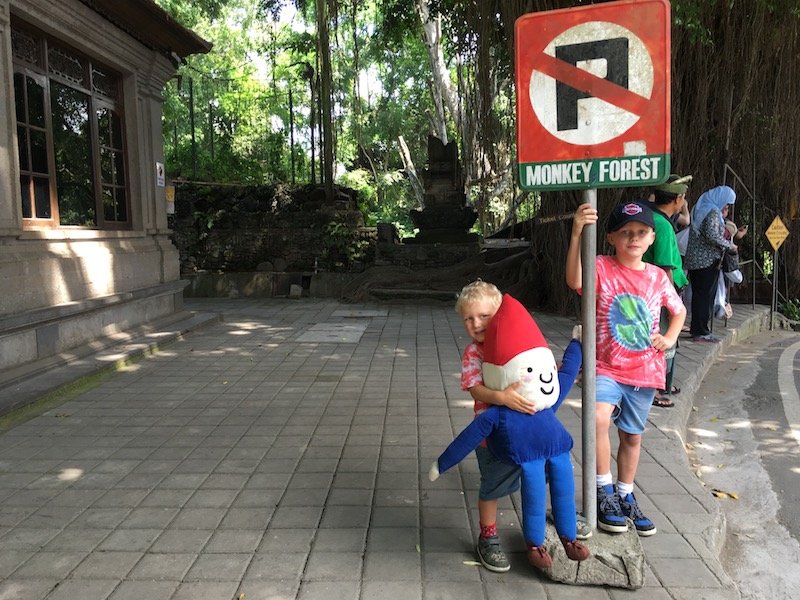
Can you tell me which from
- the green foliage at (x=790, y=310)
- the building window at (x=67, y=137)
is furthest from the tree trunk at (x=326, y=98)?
the green foliage at (x=790, y=310)

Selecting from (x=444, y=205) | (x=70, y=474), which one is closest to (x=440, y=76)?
(x=444, y=205)

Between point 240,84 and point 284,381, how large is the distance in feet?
77.0

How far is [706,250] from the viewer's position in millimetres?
7090

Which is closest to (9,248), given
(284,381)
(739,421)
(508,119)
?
(284,381)

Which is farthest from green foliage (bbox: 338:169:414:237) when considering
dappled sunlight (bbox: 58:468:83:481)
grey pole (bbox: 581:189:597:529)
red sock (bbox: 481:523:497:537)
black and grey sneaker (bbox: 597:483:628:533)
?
red sock (bbox: 481:523:497:537)

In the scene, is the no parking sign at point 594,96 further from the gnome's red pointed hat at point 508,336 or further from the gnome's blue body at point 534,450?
the gnome's blue body at point 534,450

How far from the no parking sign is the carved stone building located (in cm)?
491

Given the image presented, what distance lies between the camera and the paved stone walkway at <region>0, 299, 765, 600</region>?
2.41 m

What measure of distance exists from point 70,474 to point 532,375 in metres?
2.86

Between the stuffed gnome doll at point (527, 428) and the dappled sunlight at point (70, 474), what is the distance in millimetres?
2365

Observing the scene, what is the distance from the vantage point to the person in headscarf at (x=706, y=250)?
6926mm

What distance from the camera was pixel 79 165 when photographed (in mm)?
7289

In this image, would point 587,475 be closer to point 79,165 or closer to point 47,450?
point 47,450

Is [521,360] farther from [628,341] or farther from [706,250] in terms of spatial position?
[706,250]
